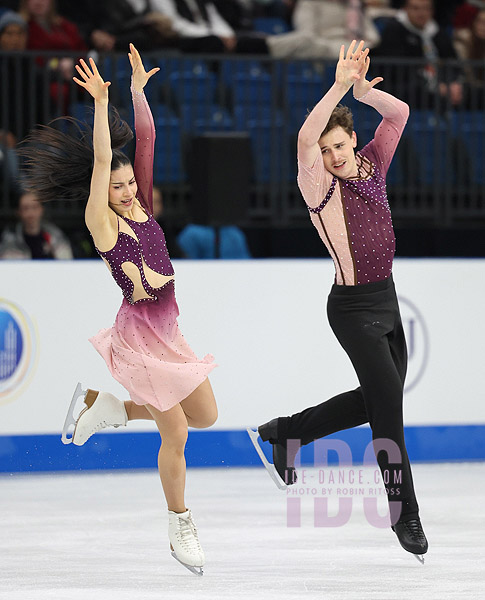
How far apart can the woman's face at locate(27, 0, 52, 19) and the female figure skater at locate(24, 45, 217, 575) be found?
411 cm

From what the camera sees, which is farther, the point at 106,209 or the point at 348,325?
the point at 348,325

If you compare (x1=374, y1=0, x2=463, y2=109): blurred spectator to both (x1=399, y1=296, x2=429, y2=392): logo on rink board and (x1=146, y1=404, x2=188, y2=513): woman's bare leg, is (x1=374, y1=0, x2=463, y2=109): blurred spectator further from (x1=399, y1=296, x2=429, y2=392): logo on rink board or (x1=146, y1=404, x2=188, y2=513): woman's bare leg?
(x1=146, y1=404, x2=188, y2=513): woman's bare leg

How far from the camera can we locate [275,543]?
14.6 feet

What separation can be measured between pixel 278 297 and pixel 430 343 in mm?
861

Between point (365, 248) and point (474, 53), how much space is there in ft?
16.2

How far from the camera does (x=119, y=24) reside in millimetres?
8367

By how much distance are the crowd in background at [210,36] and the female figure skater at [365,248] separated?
8.78 feet

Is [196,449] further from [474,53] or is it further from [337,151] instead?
[474,53]

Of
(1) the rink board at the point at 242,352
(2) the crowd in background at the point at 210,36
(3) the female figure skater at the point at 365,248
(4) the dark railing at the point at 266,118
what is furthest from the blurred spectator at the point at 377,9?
(3) the female figure skater at the point at 365,248

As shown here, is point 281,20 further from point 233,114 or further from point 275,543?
point 275,543

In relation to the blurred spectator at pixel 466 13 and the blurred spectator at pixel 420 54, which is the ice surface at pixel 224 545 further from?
the blurred spectator at pixel 466 13

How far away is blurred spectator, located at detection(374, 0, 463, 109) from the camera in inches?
303

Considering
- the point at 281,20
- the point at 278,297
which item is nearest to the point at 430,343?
the point at 278,297

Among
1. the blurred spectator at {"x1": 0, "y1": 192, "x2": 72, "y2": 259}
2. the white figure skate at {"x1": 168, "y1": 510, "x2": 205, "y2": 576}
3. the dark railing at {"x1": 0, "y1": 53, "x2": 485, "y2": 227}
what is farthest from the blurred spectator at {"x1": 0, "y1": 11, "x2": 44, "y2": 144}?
the white figure skate at {"x1": 168, "y1": 510, "x2": 205, "y2": 576}
